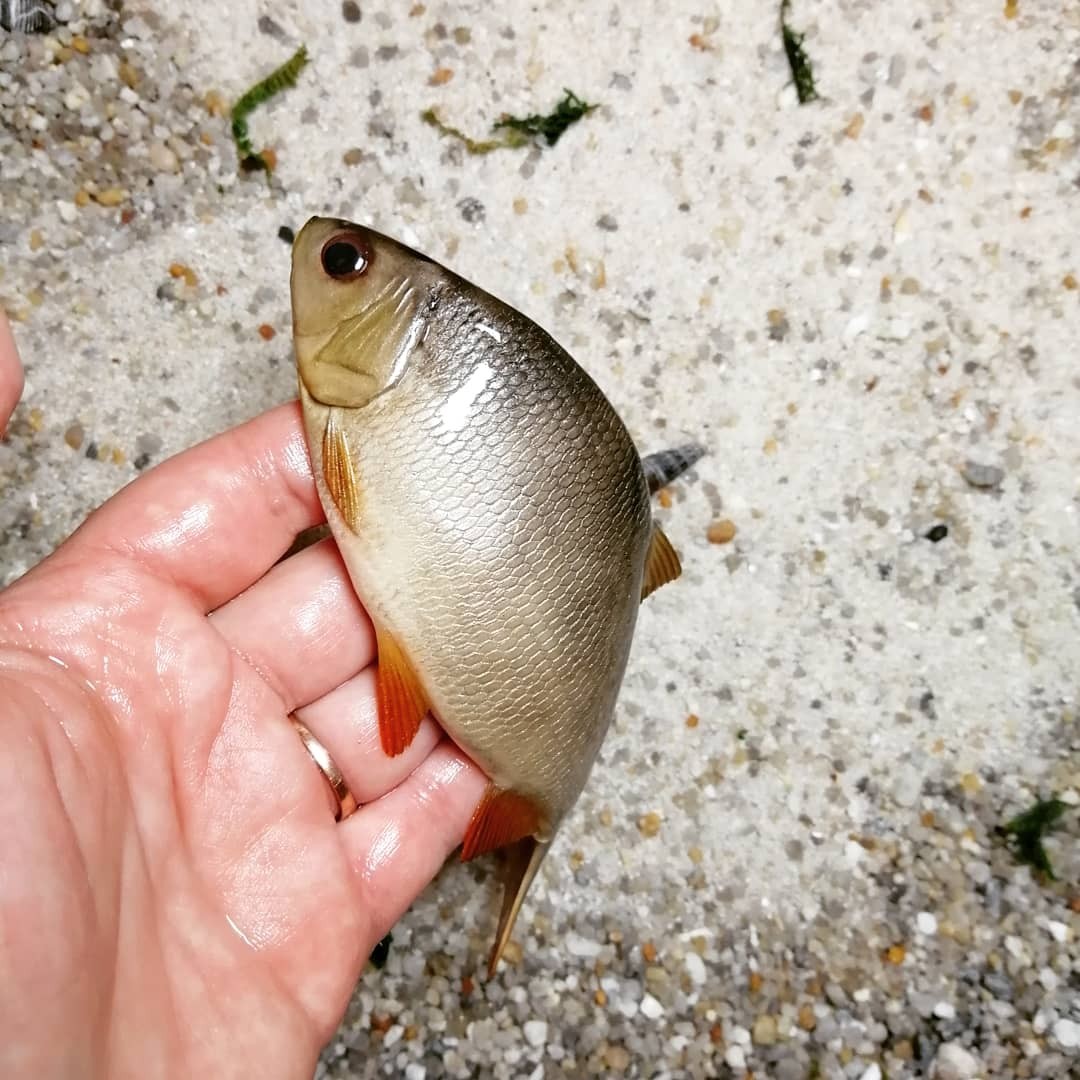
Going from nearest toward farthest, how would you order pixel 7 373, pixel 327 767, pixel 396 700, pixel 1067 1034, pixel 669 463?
pixel 7 373 < pixel 396 700 < pixel 327 767 < pixel 1067 1034 < pixel 669 463

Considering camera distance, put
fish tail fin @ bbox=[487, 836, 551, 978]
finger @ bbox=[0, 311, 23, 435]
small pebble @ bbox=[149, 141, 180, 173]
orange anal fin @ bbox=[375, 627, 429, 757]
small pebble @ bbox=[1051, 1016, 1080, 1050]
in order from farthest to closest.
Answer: small pebble @ bbox=[149, 141, 180, 173] < small pebble @ bbox=[1051, 1016, 1080, 1050] < fish tail fin @ bbox=[487, 836, 551, 978] < orange anal fin @ bbox=[375, 627, 429, 757] < finger @ bbox=[0, 311, 23, 435]

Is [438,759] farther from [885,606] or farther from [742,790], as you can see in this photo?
[885,606]

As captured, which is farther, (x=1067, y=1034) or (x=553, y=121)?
(x=553, y=121)

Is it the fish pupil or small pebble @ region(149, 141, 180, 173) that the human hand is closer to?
the fish pupil

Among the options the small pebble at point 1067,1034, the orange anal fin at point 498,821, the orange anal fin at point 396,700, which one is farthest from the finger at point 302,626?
the small pebble at point 1067,1034

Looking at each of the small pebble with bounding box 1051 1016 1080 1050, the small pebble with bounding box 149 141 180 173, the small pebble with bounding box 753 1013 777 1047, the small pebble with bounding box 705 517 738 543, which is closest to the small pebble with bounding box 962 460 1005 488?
the small pebble with bounding box 705 517 738 543

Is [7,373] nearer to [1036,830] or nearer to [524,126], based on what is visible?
[524,126]

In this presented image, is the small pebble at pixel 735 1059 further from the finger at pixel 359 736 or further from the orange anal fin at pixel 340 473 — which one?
the orange anal fin at pixel 340 473

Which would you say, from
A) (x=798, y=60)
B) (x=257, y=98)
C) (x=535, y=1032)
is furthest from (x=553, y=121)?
(x=535, y=1032)
